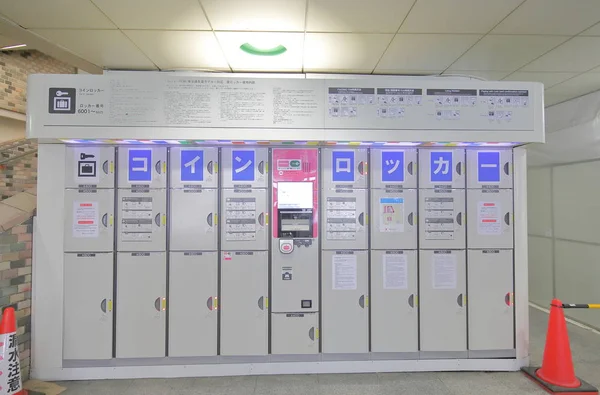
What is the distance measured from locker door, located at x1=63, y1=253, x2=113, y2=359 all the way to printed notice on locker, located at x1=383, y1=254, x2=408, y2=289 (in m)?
2.68

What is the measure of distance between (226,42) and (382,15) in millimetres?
1435

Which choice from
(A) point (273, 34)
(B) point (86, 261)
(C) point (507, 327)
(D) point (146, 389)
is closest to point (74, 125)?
(B) point (86, 261)

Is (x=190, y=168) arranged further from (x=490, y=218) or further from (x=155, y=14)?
(x=490, y=218)

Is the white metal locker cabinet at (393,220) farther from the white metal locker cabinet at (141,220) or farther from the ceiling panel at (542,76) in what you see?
the ceiling panel at (542,76)

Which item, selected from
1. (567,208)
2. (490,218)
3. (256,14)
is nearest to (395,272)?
(490,218)

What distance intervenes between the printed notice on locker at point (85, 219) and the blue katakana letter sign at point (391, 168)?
2855mm

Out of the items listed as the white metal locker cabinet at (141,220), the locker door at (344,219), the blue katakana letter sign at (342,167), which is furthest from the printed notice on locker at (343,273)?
the white metal locker cabinet at (141,220)

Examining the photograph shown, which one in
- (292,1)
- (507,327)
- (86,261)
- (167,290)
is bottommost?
(507,327)

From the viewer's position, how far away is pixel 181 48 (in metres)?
3.18

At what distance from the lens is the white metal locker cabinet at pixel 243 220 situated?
3188mm

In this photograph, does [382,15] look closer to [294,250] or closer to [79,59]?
[294,250]

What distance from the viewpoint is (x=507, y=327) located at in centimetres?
326

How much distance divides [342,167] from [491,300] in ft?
6.63

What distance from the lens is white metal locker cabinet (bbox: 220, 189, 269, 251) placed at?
3.19m
